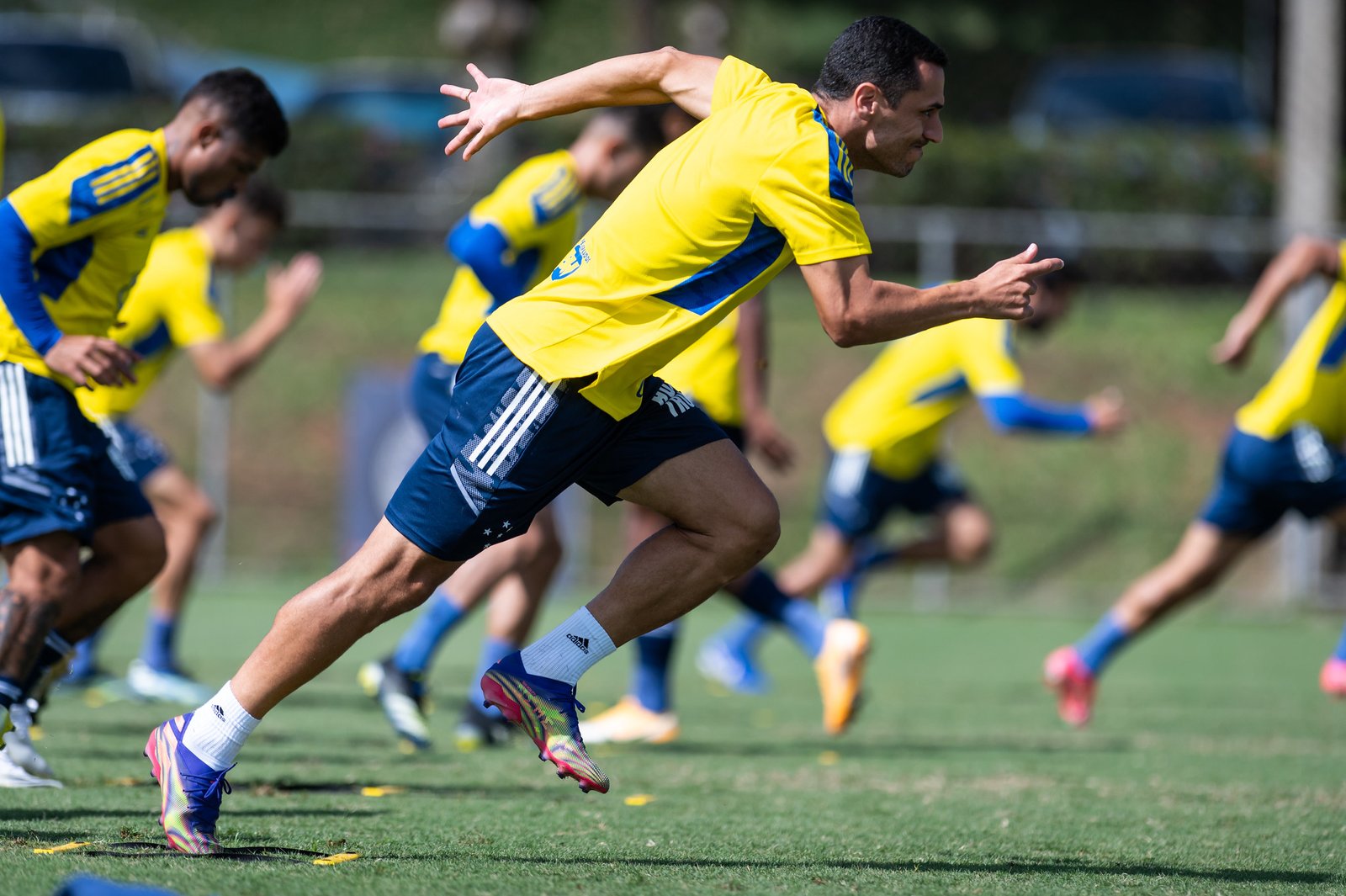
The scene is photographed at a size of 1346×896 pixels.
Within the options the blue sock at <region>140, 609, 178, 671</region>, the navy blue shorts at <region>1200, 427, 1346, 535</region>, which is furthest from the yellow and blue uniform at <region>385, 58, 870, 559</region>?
the blue sock at <region>140, 609, 178, 671</region>

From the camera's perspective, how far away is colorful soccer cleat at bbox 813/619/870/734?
6.34 metres

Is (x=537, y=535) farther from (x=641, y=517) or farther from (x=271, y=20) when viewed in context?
(x=271, y=20)

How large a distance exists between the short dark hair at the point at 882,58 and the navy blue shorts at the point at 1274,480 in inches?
142

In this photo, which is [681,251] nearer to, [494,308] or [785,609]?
[494,308]

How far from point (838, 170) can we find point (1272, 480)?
12.8 ft

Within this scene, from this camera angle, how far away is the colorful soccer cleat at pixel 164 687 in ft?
24.2

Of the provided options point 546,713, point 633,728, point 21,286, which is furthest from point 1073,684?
point 21,286

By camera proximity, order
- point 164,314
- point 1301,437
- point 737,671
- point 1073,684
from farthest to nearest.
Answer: point 737,671, point 164,314, point 1073,684, point 1301,437

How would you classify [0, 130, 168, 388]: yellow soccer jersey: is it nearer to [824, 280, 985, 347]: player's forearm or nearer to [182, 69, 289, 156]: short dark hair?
[182, 69, 289, 156]: short dark hair

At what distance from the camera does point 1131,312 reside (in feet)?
54.0

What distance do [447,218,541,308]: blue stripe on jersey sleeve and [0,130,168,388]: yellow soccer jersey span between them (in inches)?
53.6

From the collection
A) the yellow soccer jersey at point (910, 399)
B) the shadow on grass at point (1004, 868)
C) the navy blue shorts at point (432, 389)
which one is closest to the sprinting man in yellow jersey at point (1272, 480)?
the yellow soccer jersey at point (910, 399)

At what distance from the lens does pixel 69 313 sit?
474 centimetres

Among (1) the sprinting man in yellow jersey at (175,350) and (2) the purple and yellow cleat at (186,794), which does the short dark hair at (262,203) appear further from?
Result: (2) the purple and yellow cleat at (186,794)
